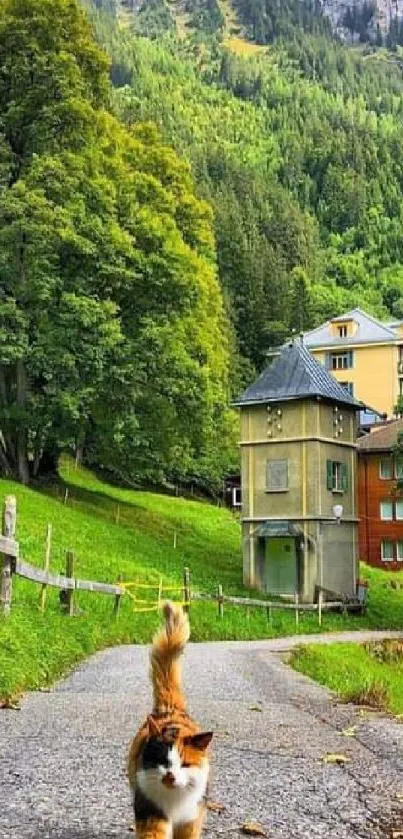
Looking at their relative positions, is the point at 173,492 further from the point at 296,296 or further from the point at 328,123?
the point at 328,123

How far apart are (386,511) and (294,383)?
18.6 metres

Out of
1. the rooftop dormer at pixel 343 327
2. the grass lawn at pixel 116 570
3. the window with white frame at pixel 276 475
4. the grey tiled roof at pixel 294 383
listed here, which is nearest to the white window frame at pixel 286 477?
the window with white frame at pixel 276 475

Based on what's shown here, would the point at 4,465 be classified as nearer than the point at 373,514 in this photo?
Yes

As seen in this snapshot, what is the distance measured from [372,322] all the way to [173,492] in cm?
2925

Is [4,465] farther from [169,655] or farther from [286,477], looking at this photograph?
[169,655]

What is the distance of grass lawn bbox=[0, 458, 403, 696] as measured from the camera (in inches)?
567

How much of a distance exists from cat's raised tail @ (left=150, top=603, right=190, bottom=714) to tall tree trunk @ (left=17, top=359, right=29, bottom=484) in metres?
30.0

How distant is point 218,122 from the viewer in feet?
580

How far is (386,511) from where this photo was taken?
53.1 metres

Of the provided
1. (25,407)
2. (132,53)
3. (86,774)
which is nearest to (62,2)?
(25,407)

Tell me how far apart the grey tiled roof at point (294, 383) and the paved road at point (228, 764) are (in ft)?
75.0

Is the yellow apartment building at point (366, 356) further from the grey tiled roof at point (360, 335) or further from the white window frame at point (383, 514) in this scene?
the white window frame at point (383, 514)

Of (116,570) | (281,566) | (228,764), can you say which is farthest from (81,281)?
(228,764)

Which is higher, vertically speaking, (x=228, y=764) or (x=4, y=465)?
(x=4, y=465)
